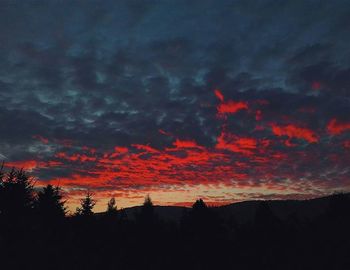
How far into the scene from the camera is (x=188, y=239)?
42.0m

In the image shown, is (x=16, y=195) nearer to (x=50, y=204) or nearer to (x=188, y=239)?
(x=50, y=204)

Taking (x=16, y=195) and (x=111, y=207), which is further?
(x=111, y=207)

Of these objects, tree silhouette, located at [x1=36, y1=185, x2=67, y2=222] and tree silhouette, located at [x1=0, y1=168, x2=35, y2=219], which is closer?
tree silhouette, located at [x1=0, y1=168, x2=35, y2=219]

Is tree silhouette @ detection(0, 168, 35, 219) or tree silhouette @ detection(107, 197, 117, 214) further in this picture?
tree silhouette @ detection(107, 197, 117, 214)

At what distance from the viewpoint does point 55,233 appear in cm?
3431

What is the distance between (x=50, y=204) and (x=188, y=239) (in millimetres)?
15467

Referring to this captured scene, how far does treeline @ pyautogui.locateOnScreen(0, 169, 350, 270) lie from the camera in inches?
1393

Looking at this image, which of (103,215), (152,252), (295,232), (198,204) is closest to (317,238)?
(295,232)

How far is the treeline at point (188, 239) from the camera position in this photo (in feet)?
116

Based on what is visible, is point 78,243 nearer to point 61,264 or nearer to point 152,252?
point 152,252

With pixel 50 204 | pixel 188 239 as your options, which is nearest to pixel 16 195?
pixel 50 204

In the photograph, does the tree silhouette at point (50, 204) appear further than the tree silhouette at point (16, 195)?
Yes

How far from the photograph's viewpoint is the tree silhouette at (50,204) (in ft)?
119

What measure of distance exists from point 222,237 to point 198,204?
457 centimetres
